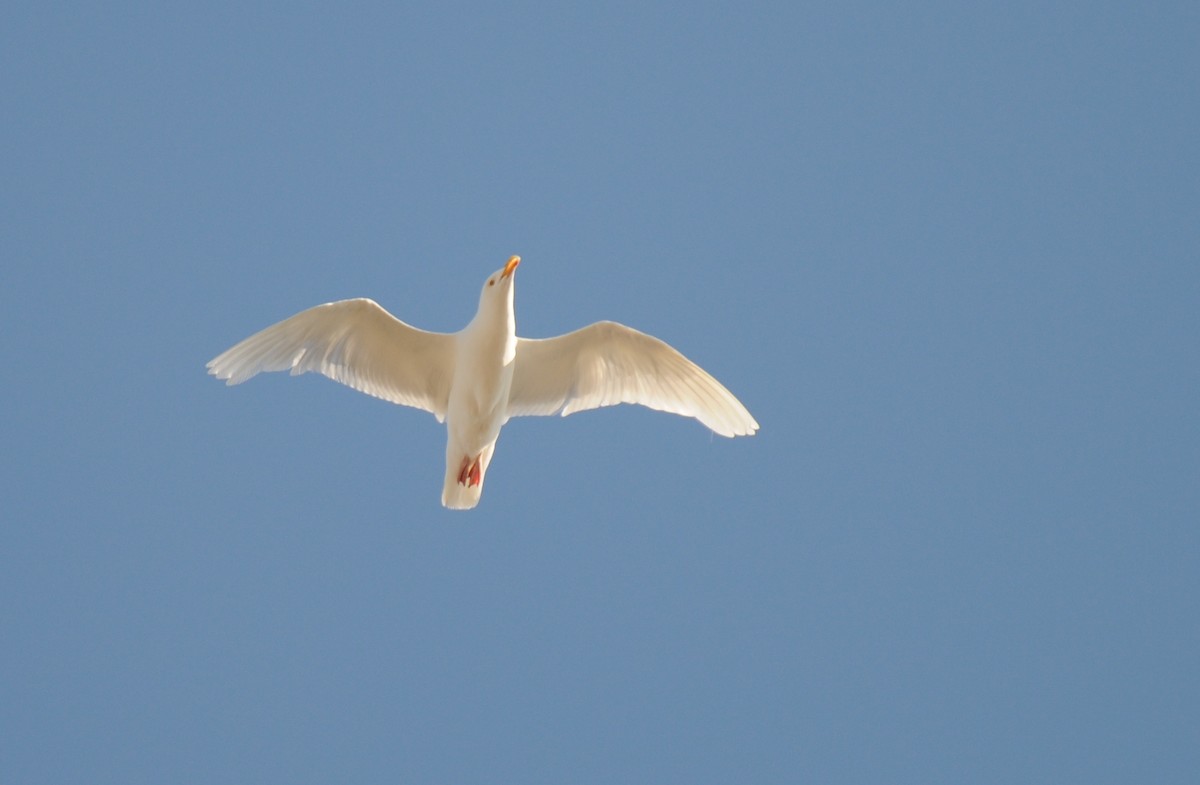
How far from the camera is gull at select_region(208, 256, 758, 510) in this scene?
1677 cm

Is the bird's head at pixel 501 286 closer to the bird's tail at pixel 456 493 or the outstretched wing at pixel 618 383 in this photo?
the outstretched wing at pixel 618 383

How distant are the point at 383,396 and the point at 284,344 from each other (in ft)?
4.11

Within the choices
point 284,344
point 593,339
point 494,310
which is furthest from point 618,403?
point 284,344

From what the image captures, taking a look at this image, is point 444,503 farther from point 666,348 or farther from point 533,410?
point 666,348

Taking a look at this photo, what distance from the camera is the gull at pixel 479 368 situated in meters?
16.8

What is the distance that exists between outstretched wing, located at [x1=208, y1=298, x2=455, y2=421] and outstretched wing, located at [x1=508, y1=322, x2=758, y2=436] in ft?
2.80

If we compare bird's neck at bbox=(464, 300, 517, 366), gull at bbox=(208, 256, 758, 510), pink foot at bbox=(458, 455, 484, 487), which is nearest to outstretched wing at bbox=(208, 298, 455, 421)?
gull at bbox=(208, 256, 758, 510)

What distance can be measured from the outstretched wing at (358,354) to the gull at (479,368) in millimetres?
10

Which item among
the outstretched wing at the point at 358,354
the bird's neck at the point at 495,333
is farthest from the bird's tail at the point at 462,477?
the bird's neck at the point at 495,333

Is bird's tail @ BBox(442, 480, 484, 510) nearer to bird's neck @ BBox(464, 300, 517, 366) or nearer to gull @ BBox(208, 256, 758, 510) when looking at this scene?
gull @ BBox(208, 256, 758, 510)

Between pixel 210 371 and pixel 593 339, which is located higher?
pixel 593 339

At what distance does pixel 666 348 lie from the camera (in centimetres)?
1745

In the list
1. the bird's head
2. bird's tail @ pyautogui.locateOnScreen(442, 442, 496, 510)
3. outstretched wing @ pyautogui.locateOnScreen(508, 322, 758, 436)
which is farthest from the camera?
outstretched wing @ pyautogui.locateOnScreen(508, 322, 758, 436)

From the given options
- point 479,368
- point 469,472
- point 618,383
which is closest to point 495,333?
point 479,368
